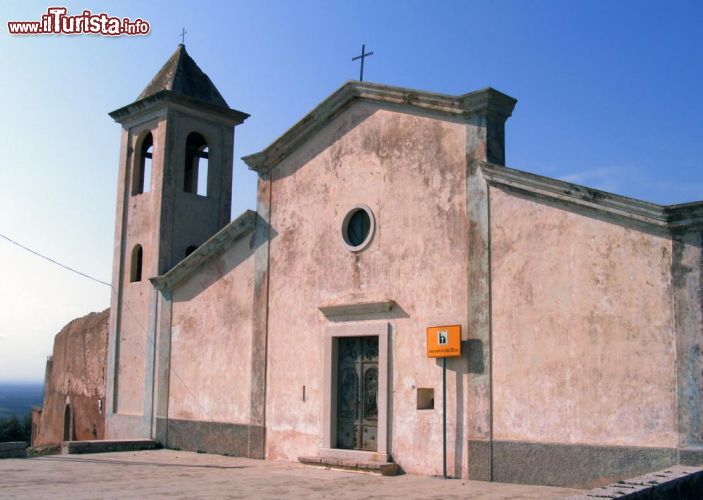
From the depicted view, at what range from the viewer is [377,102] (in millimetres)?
13570

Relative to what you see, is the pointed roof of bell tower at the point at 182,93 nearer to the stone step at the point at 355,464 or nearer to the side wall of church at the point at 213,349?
the side wall of church at the point at 213,349

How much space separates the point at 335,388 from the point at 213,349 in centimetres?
346

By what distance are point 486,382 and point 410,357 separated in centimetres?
153

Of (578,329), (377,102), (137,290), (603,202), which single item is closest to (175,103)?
(137,290)

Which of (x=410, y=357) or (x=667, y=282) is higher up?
(x=667, y=282)

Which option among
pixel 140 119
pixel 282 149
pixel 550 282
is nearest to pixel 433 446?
pixel 550 282

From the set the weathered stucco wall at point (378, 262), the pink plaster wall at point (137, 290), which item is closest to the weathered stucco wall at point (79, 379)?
the pink plaster wall at point (137, 290)

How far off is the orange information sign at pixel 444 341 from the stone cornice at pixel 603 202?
2317 millimetres

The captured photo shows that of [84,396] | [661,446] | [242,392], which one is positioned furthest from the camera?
[84,396]

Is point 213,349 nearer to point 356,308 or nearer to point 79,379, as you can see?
point 356,308

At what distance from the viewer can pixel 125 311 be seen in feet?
59.5

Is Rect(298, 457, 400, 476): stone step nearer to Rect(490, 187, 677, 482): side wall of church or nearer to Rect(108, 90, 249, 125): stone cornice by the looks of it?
Rect(490, 187, 677, 482): side wall of church

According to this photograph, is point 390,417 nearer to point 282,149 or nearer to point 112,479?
point 112,479

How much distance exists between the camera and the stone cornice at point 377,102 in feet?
39.5
